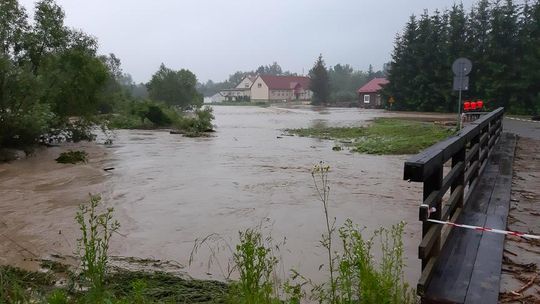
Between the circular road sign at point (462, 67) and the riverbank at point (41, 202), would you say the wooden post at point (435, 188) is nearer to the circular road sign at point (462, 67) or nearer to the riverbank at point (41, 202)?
the riverbank at point (41, 202)

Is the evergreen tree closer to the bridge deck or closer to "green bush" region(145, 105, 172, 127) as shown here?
"green bush" region(145, 105, 172, 127)

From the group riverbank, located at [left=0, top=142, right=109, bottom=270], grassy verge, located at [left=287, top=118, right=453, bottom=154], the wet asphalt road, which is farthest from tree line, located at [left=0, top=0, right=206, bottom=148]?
the wet asphalt road

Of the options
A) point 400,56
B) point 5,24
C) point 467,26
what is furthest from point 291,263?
point 400,56

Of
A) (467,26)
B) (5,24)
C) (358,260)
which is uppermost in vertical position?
(467,26)

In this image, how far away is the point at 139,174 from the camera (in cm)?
1343

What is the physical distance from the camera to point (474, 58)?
148 ft

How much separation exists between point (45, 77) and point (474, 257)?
1972 centimetres

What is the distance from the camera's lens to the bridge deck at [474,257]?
3.48 m

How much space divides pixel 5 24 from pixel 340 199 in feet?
53.9

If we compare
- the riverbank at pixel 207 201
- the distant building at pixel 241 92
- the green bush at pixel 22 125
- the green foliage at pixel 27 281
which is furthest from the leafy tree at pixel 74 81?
the distant building at pixel 241 92

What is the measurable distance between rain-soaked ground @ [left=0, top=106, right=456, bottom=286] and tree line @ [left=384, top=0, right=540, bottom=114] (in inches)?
1218

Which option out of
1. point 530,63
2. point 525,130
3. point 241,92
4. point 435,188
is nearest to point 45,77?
point 435,188

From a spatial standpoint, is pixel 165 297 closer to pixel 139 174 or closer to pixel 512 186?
pixel 512 186

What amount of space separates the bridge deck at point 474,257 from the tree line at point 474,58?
37.8 meters
